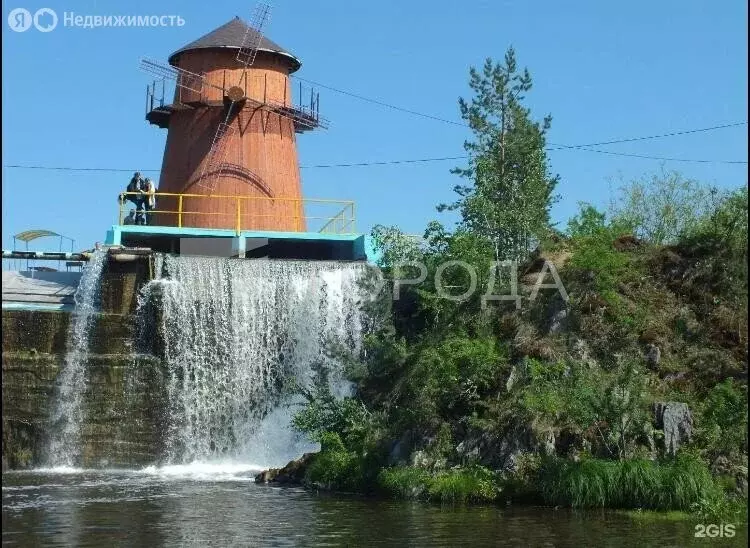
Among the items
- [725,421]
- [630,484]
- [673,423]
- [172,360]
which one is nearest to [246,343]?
[172,360]

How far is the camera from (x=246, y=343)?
27953mm

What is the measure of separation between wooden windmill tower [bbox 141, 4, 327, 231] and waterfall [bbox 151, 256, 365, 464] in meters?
4.85

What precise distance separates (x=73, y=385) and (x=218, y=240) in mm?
6273

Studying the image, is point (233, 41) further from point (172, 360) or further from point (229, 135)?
point (172, 360)

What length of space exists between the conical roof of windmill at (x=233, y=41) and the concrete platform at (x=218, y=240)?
19.6 ft

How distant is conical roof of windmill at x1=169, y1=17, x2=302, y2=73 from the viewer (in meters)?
33.9

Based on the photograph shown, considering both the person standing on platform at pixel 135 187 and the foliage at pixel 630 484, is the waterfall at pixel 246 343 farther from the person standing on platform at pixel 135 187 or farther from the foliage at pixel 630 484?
the foliage at pixel 630 484

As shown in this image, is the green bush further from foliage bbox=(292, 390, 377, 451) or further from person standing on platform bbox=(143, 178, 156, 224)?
person standing on platform bbox=(143, 178, 156, 224)

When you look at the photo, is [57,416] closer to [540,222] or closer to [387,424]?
[387,424]

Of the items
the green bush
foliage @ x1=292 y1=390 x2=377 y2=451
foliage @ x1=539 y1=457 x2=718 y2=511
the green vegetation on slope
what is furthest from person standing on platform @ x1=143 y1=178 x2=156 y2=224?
foliage @ x1=539 y1=457 x2=718 y2=511

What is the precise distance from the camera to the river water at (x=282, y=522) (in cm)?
1465

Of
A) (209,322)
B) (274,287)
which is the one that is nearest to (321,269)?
(274,287)

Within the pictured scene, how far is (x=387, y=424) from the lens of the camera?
22.0 m

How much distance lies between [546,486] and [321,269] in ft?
40.1
